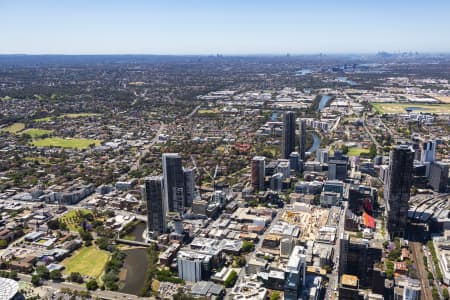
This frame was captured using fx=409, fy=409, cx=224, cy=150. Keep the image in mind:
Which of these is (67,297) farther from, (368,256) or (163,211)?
(368,256)

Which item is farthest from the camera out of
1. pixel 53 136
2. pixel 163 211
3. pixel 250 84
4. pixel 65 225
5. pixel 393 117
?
pixel 250 84

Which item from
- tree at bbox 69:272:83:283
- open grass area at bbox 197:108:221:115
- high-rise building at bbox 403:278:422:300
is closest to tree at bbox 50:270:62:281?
tree at bbox 69:272:83:283

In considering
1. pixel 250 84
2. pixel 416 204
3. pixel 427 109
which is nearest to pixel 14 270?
pixel 416 204

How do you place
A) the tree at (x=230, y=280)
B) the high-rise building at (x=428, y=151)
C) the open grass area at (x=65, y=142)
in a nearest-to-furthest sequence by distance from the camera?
1. the tree at (x=230, y=280)
2. the high-rise building at (x=428, y=151)
3. the open grass area at (x=65, y=142)

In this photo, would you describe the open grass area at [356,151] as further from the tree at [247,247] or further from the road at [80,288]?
the road at [80,288]

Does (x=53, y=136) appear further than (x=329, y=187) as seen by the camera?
Yes

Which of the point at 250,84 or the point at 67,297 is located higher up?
the point at 250,84

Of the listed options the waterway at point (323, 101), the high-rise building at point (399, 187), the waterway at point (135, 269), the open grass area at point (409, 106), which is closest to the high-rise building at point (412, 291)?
the high-rise building at point (399, 187)

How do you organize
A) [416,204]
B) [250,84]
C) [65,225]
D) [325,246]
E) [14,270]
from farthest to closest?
[250,84], [416,204], [65,225], [325,246], [14,270]
